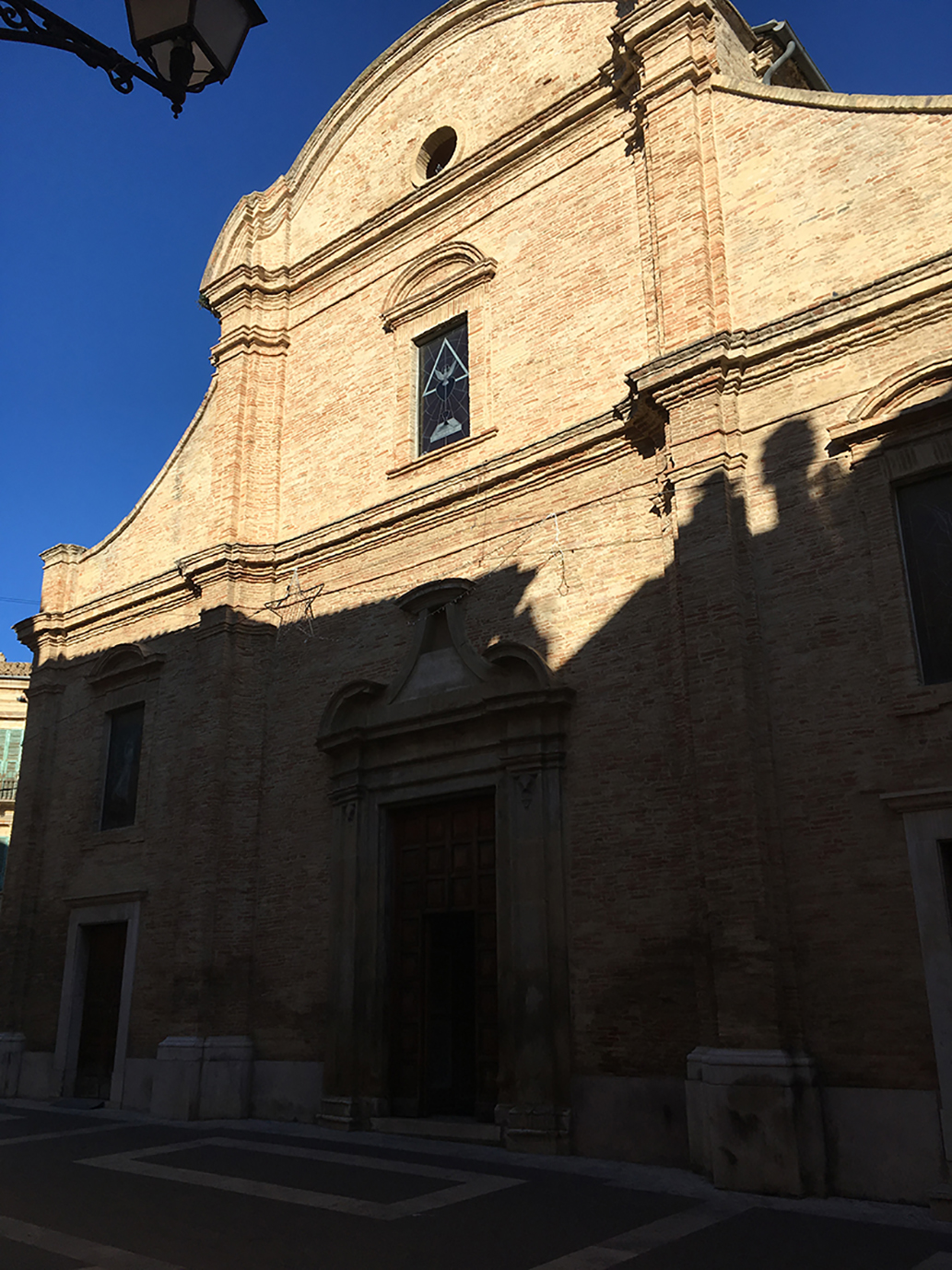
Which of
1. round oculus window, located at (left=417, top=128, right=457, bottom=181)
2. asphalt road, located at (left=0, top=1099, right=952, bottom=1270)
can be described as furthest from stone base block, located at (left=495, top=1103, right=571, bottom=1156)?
round oculus window, located at (left=417, top=128, right=457, bottom=181)

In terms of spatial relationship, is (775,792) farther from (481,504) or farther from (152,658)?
(152,658)

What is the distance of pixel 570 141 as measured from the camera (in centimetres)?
1163

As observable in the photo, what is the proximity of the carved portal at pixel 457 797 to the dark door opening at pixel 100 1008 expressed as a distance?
3.95 m

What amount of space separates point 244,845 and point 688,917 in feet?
18.6

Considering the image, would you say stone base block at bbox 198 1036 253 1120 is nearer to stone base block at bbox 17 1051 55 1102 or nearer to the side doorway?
the side doorway

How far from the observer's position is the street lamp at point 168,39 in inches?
143

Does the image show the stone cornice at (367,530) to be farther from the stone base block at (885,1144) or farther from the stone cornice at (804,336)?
the stone base block at (885,1144)

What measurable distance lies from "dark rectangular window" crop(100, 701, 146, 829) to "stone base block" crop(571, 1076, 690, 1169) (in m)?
7.52

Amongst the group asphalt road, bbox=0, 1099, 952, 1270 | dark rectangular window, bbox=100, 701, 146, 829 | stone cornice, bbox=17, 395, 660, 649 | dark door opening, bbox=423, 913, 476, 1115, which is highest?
stone cornice, bbox=17, 395, 660, 649

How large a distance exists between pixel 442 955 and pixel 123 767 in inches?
230

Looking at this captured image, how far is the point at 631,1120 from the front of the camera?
8.12m

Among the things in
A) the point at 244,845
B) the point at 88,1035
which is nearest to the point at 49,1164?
the point at 244,845

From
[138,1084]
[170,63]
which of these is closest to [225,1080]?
[138,1084]

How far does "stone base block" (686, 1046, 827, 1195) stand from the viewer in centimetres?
686
